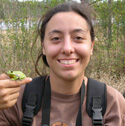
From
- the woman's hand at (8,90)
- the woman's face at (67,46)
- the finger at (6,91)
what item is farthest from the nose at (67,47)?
the finger at (6,91)

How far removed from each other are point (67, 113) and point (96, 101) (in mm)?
287

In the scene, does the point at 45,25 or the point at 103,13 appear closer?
the point at 45,25

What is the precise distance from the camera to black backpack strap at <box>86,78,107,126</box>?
155 centimetres

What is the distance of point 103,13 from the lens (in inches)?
230

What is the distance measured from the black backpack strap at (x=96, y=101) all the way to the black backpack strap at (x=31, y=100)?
455 mm

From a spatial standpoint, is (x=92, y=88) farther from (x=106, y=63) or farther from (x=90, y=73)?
(x=106, y=63)

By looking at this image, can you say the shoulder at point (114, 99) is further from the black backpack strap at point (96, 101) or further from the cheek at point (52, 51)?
the cheek at point (52, 51)

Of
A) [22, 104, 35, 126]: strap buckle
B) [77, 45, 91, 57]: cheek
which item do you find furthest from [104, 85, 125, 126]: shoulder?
[22, 104, 35, 126]: strap buckle

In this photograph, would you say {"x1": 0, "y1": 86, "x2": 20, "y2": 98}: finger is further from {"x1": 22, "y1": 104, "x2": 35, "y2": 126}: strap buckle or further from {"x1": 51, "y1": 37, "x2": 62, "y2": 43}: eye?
{"x1": 51, "y1": 37, "x2": 62, "y2": 43}: eye

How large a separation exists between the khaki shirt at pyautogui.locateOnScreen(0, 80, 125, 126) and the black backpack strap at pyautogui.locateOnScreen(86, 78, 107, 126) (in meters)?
0.04

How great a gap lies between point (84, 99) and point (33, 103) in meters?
0.48

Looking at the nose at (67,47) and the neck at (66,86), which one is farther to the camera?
the neck at (66,86)

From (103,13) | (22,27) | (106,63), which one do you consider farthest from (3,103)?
(103,13)

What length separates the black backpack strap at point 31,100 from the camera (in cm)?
158
